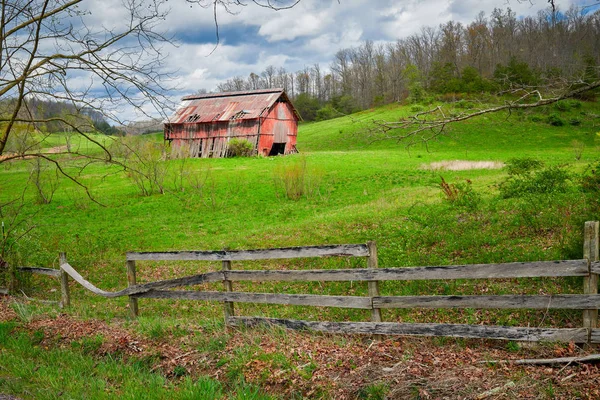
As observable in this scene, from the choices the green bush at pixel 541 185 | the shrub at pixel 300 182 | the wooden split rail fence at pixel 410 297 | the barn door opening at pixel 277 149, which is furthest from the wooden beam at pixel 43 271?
the barn door opening at pixel 277 149

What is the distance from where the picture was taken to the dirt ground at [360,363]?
427 cm

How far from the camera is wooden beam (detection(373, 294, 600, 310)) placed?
5.11 meters

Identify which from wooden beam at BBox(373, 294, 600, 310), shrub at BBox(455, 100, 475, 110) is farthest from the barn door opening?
wooden beam at BBox(373, 294, 600, 310)

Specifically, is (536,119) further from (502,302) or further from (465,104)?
(502,302)

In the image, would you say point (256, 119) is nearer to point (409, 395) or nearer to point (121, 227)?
point (121, 227)

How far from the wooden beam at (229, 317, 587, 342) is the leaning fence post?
20cm

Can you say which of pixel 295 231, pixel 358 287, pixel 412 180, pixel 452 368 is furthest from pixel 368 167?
pixel 452 368

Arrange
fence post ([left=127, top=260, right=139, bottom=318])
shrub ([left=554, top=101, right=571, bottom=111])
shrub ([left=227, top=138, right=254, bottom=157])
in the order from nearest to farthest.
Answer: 1. fence post ([left=127, top=260, right=139, bottom=318])
2. shrub ([left=227, top=138, right=254, bottom=157])
3. shrub ([left=554, top=101, right=571, bottom=111])

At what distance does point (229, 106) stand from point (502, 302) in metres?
48.8

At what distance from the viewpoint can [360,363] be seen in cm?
500

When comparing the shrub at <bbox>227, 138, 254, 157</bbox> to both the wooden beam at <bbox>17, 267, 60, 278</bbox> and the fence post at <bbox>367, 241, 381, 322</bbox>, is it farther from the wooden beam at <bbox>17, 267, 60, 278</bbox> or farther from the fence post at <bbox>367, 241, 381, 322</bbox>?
the fence post at <bbox>367, 241, 381, 322</bbox>

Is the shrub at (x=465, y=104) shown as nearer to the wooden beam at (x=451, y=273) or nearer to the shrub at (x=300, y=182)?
the wooden beam at (x=451, y=273)

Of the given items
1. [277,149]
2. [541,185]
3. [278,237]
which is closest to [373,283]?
[278,237]

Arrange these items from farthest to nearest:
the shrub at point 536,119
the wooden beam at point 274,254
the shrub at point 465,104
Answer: the shrub at point 536,119
the shrub at point 465,104
the wooden beam at point 274,254
